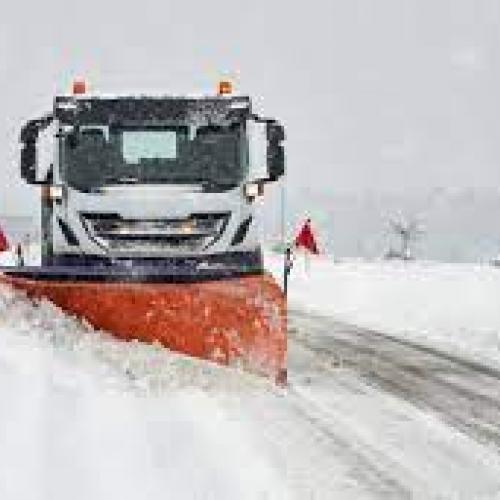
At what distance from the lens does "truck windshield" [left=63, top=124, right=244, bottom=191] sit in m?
13.6

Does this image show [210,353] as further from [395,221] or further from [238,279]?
[395,221]

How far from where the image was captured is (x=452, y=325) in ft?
59.8

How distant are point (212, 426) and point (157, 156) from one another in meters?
5.45

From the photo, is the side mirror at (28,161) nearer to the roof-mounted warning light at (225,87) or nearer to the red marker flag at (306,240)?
the roof-mounted warning light at (225,87)

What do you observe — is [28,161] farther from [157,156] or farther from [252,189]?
[252,189]

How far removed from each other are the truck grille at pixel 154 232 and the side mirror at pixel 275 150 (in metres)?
0.74


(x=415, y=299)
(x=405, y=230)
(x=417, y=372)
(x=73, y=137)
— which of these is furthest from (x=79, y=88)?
(x=405, y=230)

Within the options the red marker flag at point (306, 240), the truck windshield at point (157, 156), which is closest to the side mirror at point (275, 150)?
the truck windshield at point (157, 156)

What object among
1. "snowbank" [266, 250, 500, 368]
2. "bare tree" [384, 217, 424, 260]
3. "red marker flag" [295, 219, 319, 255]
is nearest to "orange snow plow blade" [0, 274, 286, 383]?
"snowbank" [266, 250, 500, 368]

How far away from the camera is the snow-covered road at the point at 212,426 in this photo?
7.01 meters

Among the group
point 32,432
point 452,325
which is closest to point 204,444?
point 32,432

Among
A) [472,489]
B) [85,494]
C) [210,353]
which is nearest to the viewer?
[85,494]

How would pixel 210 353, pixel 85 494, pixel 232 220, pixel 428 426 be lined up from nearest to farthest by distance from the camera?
pixel 85 494
pixel 428 426
pixel 210 353
pixel 232 220

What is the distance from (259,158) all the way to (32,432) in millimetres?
6926
